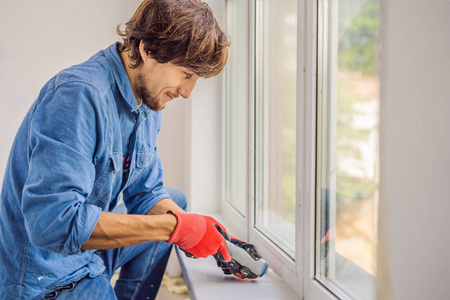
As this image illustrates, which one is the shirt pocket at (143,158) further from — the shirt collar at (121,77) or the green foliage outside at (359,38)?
the green foliage outside at (359,38)

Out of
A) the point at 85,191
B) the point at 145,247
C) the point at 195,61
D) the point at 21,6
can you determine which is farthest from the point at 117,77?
the point at 21,6

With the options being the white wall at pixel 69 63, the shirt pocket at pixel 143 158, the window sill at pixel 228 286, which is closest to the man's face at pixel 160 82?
the shirt pocket at pixel 143 158

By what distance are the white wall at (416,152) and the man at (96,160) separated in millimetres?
614

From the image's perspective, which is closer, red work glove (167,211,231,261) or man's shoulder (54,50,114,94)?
man's shoulder (54,50,114,94)

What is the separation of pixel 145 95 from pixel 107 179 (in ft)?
0.88

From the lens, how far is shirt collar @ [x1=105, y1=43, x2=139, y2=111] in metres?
1.11

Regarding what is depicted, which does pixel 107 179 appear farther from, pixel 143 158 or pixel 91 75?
pixel 91 75

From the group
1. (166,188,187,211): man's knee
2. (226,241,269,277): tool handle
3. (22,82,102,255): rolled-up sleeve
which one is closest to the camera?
(22,82,102,255): rolled-up sleeve

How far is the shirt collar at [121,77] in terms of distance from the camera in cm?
111

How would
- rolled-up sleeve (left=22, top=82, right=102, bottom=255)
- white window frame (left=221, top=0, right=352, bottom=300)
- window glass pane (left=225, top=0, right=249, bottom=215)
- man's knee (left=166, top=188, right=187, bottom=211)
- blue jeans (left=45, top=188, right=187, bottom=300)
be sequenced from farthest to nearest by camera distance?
window glass pane (left=225, top=0, right=249, bottom=215), man's knee (left=166, top=188, right=187, bottom=211), blue jeans (left=45, top=188, right=187, bottom=300), white window frame (left=221, top=0, right=352, bottom=300), rolled-up sleeve (left=22, top=82, right=102, bottom=255)

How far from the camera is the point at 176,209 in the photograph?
1.44m

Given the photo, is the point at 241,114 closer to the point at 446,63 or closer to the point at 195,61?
the point at 195,61

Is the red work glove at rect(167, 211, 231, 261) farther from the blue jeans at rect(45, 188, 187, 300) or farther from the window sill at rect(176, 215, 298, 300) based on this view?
the blue jeans at rect(45, 188, 187, 300)

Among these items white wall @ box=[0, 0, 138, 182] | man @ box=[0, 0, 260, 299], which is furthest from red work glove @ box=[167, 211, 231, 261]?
white wall @ box=[0, 0, 138, 182]
